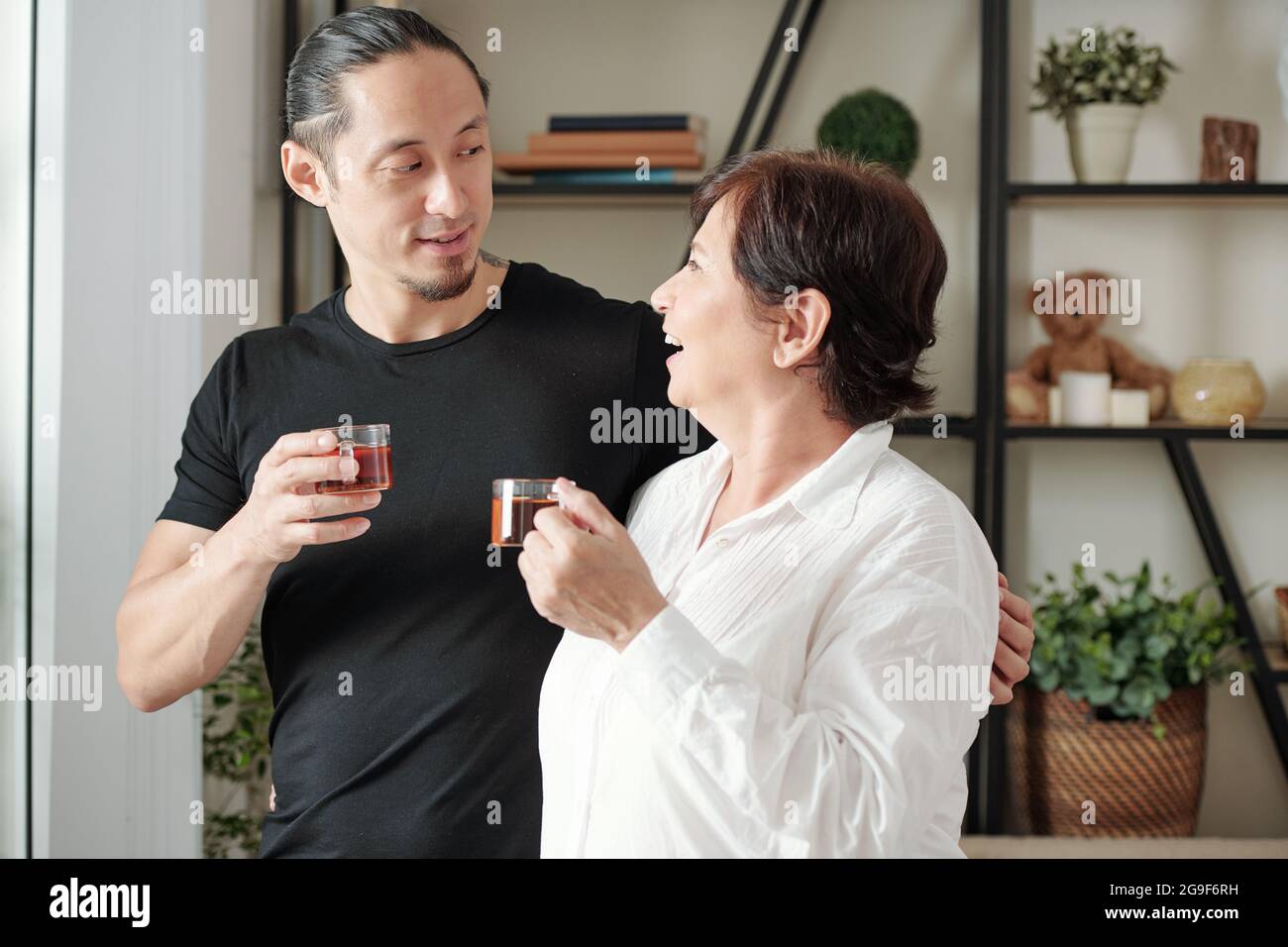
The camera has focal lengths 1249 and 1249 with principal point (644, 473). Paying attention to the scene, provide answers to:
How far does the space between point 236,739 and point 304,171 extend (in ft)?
4.78

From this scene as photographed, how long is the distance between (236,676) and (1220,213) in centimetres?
281

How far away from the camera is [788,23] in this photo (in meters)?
3.36

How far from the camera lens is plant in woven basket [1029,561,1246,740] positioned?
9.98 feet

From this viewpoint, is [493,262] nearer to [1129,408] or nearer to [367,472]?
[367,472]

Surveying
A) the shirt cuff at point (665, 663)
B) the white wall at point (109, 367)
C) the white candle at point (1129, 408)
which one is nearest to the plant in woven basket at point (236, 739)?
the white wall at point (109, 367)

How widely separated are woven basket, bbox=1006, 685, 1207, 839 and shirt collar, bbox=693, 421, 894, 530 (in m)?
2.04

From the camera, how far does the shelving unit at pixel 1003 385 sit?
318cm
